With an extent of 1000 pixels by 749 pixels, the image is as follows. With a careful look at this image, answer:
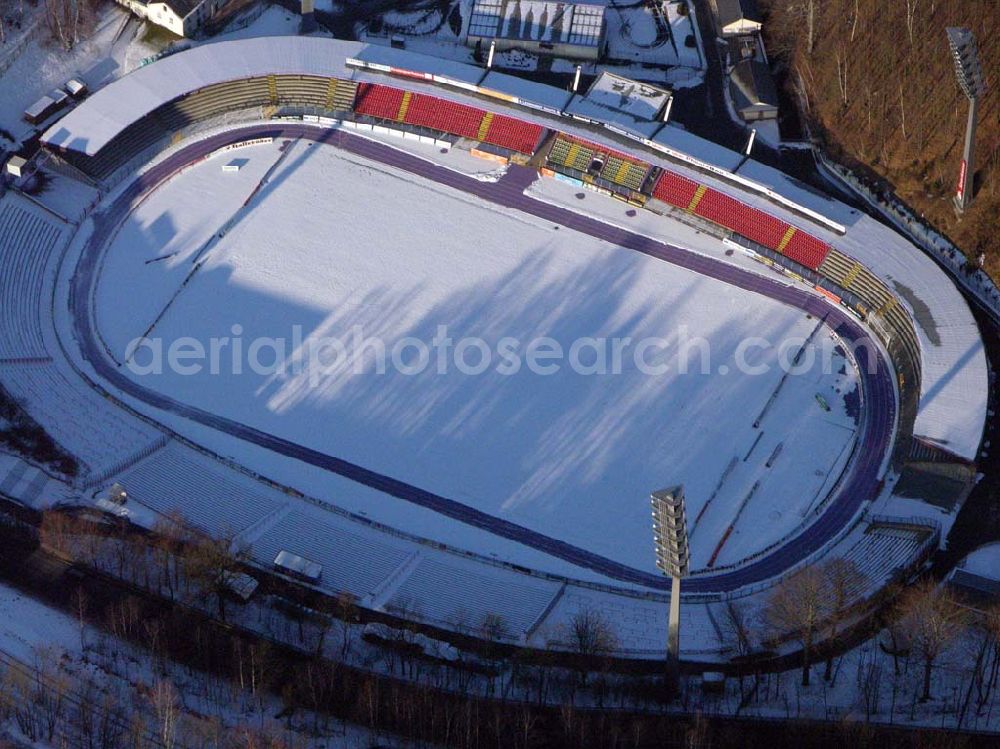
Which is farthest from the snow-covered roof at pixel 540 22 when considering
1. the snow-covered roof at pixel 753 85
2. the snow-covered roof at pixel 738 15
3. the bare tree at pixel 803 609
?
the bare tree at pixel 803 609

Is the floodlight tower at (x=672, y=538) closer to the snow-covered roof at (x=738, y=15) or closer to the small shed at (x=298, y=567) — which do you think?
the small shed at (x=298, y=567)

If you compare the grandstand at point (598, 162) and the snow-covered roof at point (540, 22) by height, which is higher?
the snow-covered roof at point (540, 22)

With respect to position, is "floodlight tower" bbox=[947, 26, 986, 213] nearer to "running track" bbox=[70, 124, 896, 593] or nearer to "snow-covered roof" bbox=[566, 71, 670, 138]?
"running track" bbox=[70, 124, 896, 593]

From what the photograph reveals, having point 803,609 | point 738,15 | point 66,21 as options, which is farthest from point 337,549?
point 738,15

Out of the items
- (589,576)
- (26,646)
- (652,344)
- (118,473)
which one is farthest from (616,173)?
(26,646)

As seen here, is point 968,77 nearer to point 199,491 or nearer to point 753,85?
point 753,85

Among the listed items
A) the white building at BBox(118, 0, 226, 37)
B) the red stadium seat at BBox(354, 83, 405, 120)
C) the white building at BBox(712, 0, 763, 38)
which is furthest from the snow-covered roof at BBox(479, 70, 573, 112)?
the white building at BBox(118, 0, 226, 37)

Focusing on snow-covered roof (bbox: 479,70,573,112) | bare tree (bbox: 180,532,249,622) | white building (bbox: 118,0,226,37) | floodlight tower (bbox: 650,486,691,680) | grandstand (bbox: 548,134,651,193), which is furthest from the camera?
white building (bbox: 118,0,226,37)
